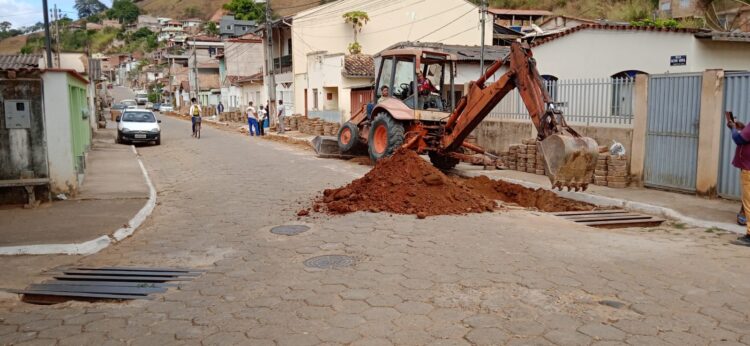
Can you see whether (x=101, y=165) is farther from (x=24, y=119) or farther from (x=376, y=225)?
(x=376, y=225)

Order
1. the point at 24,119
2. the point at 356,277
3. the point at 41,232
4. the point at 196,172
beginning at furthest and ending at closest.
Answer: the point at 196,172
the point at 24,119
the point at 41,232
the point at 356,277

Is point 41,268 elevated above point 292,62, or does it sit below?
below

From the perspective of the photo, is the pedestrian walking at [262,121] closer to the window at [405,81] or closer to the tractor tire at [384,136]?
the tractor tire at [384,136]

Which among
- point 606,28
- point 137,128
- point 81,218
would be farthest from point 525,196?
point 137,128

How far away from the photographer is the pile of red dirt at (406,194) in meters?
9.45

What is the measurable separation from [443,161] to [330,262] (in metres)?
8.59

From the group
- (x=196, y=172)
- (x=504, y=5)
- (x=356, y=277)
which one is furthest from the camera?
(x=504, y=5)

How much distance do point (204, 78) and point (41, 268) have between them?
69278 mm

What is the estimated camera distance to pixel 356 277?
6.00 meters

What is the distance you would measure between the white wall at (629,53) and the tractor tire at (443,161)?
27.7ft

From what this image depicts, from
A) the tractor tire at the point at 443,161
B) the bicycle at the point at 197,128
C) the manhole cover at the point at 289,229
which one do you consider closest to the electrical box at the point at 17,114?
the manhole cover at the point at 289,229

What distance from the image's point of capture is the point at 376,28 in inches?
1443

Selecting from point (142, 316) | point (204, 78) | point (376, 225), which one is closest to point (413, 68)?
point (376, 225)

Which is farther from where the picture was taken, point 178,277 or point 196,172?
point 196,172
